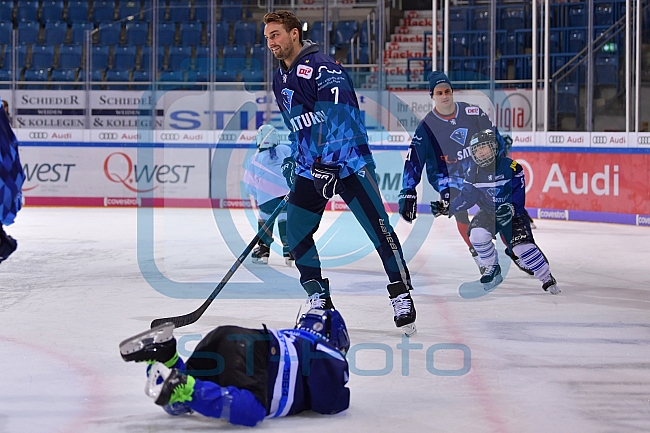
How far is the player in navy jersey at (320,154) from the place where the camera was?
402 cm

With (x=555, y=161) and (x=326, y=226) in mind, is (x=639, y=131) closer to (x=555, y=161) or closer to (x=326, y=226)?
(x=555, y=161)

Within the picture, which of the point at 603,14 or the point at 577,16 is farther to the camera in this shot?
the point at 577,16

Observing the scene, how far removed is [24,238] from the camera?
28.1ft

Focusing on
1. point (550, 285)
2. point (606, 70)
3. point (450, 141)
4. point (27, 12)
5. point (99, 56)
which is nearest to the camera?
point (550, 285)

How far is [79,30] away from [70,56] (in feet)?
3.28

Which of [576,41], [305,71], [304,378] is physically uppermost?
[576,41]

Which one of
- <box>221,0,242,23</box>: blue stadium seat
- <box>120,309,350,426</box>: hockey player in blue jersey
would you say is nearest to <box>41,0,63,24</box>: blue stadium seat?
<box>221,0,242,23</box>: blue stadium seat

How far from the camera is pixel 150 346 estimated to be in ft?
8.50

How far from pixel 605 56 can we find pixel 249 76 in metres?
4.48

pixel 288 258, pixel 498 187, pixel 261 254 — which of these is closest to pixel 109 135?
pixel 261 254

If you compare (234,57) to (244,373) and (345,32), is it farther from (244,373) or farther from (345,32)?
(244,373)

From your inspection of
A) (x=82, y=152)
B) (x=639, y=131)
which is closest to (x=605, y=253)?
(x=639, y=131)

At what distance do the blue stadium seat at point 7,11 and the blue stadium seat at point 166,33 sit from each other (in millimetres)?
3288

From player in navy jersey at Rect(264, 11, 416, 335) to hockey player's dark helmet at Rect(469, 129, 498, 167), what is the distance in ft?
4.65
